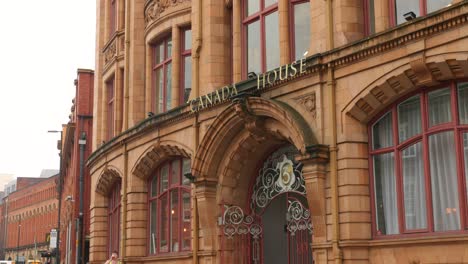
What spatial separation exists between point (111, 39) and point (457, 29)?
1906 cm

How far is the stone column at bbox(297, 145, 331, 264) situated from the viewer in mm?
16516

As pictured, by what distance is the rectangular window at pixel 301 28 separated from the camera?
1880cm

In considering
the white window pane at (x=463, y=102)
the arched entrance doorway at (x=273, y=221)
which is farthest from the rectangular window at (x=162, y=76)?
the white window pane at (x=463, y=102)

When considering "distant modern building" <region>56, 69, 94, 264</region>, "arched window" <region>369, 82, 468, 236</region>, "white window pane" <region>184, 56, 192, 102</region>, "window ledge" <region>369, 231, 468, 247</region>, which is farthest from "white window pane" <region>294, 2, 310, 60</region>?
"distant modern building" <region>56, 69, 94, 264</region>

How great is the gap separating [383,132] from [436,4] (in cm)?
309

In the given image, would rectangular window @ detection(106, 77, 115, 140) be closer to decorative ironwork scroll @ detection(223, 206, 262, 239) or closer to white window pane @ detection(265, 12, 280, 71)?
decorative ironwork scroll @ detection(223, 206, 262, 239)

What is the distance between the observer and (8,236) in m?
115

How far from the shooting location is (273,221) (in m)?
21.4

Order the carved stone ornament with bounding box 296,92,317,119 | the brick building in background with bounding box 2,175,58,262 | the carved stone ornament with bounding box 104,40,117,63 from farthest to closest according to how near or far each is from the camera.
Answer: the brick building in background with bounding box 2,175,58,262
the carved stone ornament with bounding box 104,40,117,63
the carved stone ornament with bounding box 296,92,317,119

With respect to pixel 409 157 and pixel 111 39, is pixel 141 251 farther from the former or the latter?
pixel 409 157

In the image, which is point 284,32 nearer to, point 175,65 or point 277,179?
point 277,179

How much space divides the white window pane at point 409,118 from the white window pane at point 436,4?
76.3 inches

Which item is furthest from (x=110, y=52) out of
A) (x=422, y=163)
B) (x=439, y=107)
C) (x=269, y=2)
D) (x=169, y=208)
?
(x=439, y=107)

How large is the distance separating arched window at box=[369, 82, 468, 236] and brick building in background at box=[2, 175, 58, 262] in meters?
67.6
